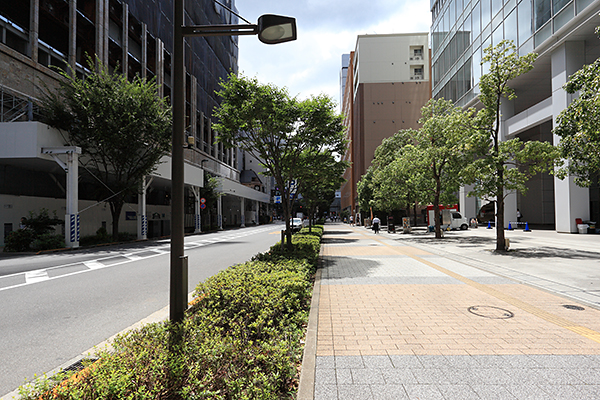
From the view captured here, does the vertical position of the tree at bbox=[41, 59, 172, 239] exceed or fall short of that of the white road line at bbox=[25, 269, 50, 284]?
it exceeds it

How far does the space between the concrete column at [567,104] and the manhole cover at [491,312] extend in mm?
22648

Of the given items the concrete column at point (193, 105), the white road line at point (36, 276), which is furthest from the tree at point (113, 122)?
the concrete column at point (193, 105)

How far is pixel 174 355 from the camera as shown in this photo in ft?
10.5

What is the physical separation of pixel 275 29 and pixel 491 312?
5485 mm

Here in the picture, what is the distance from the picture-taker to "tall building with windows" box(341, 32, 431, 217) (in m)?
67.3

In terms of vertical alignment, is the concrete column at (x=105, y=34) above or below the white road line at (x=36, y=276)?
above

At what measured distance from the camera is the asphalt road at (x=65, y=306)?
13.8 ft

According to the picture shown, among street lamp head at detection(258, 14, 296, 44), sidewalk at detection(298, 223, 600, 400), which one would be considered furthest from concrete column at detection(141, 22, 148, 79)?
street lamp head at detection(258, 14, 296, 44)

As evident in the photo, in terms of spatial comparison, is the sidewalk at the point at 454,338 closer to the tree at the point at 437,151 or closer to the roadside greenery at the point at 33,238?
the tree at the point at 437,151

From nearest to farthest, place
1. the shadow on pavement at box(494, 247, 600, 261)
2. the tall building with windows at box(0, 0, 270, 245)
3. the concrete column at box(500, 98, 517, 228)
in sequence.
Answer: the shadow on pavement at box(494, 247, 600, 261), the tall building with windows at box(0, 0, 270, 245), the concrete column at box(500, 98, 517, 228)

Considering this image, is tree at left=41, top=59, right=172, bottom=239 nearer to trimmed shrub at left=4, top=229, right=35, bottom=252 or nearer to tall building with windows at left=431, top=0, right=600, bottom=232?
trimmed shrub at left=4, top=229, right=35, bottom=252

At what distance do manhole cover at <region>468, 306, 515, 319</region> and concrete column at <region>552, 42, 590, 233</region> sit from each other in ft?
74.3

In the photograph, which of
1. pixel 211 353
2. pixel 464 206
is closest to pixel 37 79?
pixel 211 353

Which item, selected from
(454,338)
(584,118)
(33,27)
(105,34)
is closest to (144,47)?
(105,34)
